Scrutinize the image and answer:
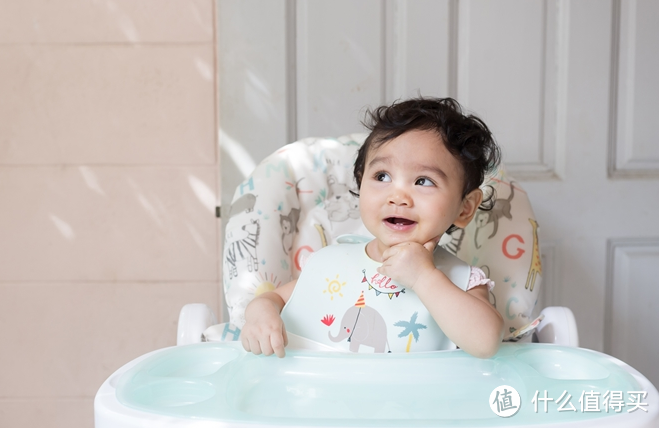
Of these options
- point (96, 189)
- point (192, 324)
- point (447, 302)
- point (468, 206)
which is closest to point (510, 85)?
point (468, 206)

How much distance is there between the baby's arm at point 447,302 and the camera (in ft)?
2.50

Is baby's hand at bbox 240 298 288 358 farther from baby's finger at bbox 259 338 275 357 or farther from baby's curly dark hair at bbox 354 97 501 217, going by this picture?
baby's curly dark hair at bbox 354 97 501 217

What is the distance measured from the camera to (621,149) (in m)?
1.53

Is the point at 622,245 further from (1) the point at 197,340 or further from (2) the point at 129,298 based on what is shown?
(2) the point at 129,298

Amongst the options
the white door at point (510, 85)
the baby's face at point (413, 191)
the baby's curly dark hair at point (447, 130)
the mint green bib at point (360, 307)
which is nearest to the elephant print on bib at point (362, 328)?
the mint green bib at point (360, 307)

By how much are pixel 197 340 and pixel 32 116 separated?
976mm

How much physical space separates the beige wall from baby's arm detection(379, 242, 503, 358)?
2.81 feet

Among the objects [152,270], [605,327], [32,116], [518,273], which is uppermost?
[32,116]

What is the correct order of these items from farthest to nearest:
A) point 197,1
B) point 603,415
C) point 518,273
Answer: point 197,1, point 518,273, point 603,415

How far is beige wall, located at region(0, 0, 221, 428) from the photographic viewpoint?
1.52 metres

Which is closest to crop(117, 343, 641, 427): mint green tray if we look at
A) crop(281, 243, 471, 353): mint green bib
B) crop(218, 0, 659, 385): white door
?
crop(281, 243, 471, 353): mint green bib

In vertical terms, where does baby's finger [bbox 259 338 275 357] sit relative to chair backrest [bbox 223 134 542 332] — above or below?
below

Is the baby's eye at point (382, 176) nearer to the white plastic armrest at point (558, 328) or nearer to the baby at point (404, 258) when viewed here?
the baby at point (404, 258)

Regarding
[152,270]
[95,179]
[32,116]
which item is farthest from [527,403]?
[32,116]
